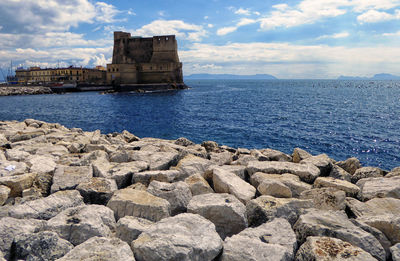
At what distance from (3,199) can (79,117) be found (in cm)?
2256

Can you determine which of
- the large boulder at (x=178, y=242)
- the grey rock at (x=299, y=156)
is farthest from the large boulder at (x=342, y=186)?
the large boulder at (x=178, y=242)

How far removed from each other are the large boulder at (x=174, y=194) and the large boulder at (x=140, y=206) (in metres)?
0.21

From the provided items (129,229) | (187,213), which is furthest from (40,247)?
(187,213)

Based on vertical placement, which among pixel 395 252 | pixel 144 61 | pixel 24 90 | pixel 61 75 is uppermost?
pixel 144 61

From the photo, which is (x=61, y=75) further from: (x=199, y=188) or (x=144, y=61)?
(x=199, y=188)

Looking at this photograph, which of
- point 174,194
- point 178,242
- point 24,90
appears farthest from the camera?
point 24,90

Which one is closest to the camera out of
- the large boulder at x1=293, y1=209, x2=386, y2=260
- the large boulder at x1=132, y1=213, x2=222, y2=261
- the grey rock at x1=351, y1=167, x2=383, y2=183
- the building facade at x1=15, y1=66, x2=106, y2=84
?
the large boulder at x1=132, y1=213, x2=222, y2=261

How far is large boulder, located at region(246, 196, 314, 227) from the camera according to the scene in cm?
331

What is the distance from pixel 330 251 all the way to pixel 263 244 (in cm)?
58

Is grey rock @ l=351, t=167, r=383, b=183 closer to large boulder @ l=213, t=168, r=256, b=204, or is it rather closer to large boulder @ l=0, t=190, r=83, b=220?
large boulder @ l=213, t=168, r=256, b=204

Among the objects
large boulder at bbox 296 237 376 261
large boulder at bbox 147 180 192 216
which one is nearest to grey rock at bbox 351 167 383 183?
large boulder at bbox 296 237 376 261

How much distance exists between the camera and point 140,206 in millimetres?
3268

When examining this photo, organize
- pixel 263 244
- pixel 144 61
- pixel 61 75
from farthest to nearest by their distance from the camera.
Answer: pixel 61 75 → pixel 144 61 → pixel 263 244

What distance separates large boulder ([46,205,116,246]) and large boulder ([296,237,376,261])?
1963 millimetres
